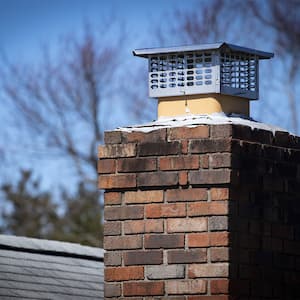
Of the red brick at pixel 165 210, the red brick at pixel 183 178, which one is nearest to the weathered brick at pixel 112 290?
the red brick at pixel 165 210

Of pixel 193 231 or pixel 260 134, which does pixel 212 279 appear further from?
pixel 260 134

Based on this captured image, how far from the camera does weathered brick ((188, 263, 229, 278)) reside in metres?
6.36

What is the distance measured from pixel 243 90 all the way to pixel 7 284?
291 centimetres

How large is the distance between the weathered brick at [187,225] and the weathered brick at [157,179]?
203 millimetres

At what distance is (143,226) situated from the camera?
6574mm

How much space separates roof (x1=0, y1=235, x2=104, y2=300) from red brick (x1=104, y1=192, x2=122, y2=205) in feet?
7.38

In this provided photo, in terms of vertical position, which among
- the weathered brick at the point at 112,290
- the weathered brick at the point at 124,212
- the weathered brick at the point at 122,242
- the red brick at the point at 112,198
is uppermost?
the red brick at the point at 112,198

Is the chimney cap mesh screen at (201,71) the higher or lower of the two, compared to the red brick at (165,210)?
higher

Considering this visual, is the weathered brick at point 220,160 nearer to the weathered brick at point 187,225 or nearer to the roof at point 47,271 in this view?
the weathered brick at point 187,225

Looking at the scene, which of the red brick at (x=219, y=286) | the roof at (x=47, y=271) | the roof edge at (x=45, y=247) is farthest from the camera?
the roof edge at (x=45, y=247)

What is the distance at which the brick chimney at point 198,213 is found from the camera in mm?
6422

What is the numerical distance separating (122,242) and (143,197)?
260 millimetres

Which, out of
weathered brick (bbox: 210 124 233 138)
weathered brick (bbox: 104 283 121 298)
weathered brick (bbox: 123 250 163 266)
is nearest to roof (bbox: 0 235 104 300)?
weathered brick (bbox: 104 283 121 298)

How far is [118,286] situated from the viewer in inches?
260
